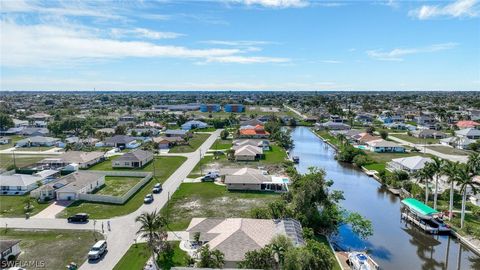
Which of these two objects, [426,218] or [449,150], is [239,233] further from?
[449,150]

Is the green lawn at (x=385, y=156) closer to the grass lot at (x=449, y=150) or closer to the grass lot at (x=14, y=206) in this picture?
the grass lot at (x=449, y=150)

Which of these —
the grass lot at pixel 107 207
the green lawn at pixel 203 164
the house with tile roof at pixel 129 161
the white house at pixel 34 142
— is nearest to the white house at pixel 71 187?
the grass lot at pixel 107 207

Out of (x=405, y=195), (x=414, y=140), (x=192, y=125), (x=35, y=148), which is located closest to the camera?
(x=405, y=195)

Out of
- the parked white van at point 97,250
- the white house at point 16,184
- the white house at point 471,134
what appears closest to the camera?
Result: the parked white van at point 97,250

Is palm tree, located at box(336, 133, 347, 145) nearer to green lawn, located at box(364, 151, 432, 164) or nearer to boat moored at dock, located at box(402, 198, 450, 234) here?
green lawn, located at box(364, 151, 432, 164)

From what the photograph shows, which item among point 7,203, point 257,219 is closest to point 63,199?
point 7,203

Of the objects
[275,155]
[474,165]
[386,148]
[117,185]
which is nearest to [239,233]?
[474,165]
